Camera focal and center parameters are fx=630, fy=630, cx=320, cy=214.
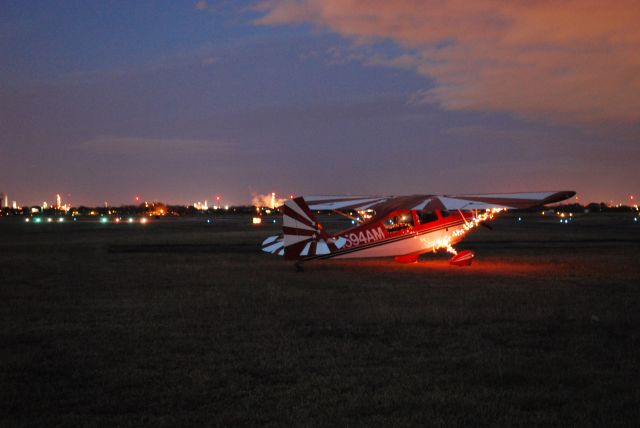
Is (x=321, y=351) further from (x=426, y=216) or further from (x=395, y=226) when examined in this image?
(x=426, y=216)

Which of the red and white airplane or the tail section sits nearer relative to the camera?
the tail section

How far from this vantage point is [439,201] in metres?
21.8

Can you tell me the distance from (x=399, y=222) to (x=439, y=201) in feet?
5.18

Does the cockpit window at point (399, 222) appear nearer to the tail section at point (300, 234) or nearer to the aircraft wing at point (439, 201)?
the aircraft wing at point (439, 201)

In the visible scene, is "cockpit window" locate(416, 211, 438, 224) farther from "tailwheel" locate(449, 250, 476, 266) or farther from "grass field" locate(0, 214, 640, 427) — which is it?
"grass field" locate(0, 214, 640, 427)

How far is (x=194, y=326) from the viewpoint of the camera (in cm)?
1080

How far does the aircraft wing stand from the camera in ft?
68.4

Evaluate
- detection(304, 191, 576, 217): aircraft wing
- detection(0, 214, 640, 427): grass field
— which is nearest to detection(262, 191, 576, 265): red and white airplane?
detection(304, 191, 576, 217): aircraft wing

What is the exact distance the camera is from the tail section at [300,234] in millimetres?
19562

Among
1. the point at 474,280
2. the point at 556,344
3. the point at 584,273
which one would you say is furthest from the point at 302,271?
the point at 556,344

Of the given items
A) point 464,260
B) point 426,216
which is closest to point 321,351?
point 464,260

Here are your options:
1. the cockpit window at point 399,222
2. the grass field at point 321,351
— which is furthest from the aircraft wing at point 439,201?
the grass field at point 321,351

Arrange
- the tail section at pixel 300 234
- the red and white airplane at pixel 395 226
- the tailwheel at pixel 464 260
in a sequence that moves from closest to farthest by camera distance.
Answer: the tail section at pixel 300 234 → the red and white airplane at pixel 395 226 → the tailwheel at pixel 464 260

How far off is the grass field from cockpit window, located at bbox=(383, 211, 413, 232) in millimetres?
3556
